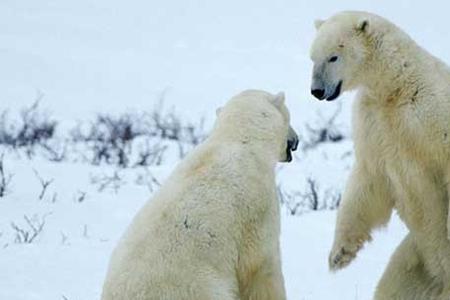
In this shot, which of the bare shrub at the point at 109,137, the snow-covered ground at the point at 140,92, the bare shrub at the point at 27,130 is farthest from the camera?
the bare shrub at the point at 27,130

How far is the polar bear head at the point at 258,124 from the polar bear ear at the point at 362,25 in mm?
399

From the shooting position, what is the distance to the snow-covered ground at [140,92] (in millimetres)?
5324

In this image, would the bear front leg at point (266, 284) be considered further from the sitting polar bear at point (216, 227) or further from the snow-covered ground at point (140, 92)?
the snow-covered ground at point (140, 92)

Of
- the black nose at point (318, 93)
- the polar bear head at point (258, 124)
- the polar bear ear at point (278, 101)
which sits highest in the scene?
the black nose at point (318, 93)

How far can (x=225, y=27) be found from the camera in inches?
917

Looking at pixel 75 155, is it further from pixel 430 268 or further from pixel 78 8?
pixel 78 8

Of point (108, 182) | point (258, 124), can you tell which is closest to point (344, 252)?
point (258, 124)

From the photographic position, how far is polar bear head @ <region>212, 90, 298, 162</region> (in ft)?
13.2

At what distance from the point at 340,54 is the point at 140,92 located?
11156 millimetres

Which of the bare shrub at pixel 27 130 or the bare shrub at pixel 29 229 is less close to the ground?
the bare shrub at pixel 27 130

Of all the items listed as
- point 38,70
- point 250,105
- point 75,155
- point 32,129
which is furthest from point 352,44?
point 38,70

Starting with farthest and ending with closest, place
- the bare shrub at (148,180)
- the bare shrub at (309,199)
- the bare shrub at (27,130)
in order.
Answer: the bare shrub at (27,130) < the bare shrub at (148,180) < the bare shrub at (309,199)

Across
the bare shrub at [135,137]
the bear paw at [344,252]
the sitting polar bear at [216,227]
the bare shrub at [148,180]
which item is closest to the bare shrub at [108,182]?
the bare shrub at [148,180]

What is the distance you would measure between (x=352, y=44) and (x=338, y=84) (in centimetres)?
16
